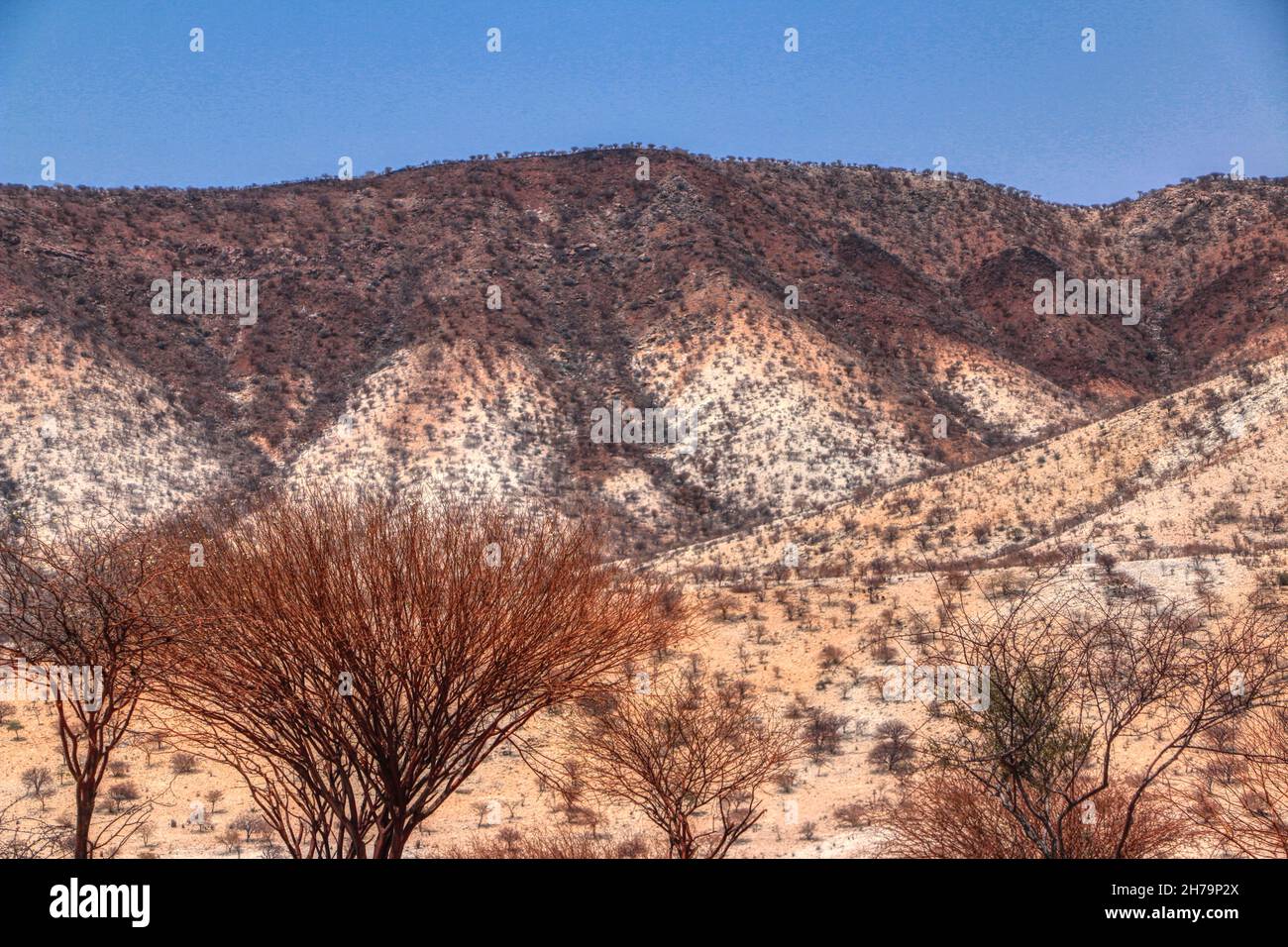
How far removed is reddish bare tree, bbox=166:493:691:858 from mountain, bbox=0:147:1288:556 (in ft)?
79.9

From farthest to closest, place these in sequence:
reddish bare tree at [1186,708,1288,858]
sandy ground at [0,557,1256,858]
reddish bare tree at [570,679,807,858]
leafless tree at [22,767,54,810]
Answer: leafless tree at [22,767,54,810], sandy ground at [0,557,1256,858], reddish bare tree at [570,679,807,858], reddish bare tree at [1186,708,1288,858]

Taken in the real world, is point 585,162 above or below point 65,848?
above

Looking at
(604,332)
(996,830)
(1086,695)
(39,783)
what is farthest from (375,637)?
(604,332)

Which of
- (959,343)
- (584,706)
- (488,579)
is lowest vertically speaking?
(584,706)

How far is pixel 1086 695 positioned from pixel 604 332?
44.1m

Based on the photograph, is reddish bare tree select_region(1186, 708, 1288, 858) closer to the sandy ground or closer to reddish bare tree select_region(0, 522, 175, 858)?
the sandy ground

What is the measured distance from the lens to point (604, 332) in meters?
61.5

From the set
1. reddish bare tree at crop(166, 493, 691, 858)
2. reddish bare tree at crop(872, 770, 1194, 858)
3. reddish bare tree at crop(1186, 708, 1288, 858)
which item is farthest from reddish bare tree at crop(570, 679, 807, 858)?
reddish bare tree at crop(1186, 708, 1288, 858)

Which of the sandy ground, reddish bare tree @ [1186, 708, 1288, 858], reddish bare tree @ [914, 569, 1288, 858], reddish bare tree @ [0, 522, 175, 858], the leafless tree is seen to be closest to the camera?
reddish bare tree @ [914, 569, 1288, 858]

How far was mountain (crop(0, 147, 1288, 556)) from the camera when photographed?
4934 centimetres
